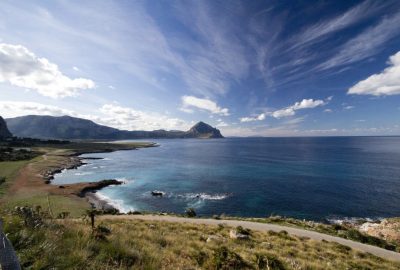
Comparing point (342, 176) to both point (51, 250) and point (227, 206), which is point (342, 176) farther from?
point (51, 250)

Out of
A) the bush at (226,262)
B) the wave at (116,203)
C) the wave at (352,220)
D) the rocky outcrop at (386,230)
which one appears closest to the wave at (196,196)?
the wave at (116,203)

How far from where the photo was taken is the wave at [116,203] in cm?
4729

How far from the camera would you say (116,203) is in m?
51.2

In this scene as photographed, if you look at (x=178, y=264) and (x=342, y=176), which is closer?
(x=178, y=264)

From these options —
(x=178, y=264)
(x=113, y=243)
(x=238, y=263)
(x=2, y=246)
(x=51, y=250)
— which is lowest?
(x=238, y=263)

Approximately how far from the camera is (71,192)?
5506 centimetres

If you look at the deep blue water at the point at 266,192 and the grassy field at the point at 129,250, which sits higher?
the grassy field at the point at 129,250

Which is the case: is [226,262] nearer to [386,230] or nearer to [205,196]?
[386,230]

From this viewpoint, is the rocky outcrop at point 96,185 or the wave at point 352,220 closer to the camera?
the wave at point 352,220

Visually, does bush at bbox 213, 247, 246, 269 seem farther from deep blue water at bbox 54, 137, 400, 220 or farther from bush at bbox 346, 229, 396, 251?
deep blue water at bbox 54, 137, 400, 220

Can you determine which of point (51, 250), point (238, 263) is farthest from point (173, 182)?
point (51, 250)

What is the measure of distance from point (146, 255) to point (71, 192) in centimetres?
5584

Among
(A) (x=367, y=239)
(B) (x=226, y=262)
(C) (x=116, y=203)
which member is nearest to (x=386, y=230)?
(A) (x=367, y=239)

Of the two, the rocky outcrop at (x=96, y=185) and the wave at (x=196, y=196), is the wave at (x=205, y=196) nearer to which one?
the wave at (x=196, y=196)
